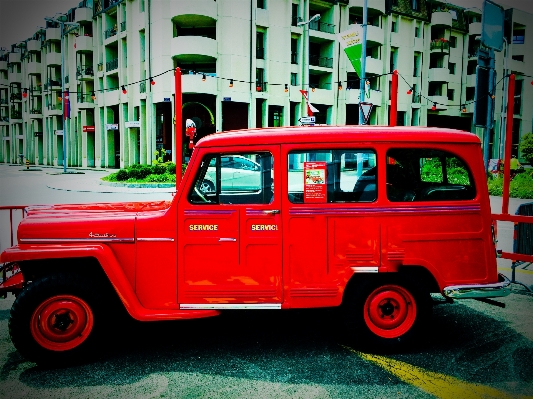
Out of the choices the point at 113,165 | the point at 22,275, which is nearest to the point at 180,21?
the point at 113,165

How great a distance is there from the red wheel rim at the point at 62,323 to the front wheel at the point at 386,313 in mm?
2489

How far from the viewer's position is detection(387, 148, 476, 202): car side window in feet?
13.3

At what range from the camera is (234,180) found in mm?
4246

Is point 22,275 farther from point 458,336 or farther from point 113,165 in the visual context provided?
point 113,165

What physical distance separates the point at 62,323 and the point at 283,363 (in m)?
2.06

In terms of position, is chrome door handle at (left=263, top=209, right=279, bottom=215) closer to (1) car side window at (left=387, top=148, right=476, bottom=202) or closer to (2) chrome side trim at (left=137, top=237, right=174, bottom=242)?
(2) chrome side trim at (left=137, top=237, right=174, bottom=242)

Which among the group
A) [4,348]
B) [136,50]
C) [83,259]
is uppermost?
[136,50]

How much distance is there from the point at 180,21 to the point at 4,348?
98.7 ft

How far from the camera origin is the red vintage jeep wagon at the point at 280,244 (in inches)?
151

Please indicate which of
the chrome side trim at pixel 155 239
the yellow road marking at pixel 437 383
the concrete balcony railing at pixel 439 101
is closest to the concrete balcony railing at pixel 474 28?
the concrete balcony railing at pixel 439 101

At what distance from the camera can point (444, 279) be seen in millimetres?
4059

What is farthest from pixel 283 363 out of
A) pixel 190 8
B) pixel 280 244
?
pixel 190 8

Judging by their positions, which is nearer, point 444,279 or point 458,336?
point 444,279

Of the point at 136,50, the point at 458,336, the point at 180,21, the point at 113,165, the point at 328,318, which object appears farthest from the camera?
the point at 113,165
